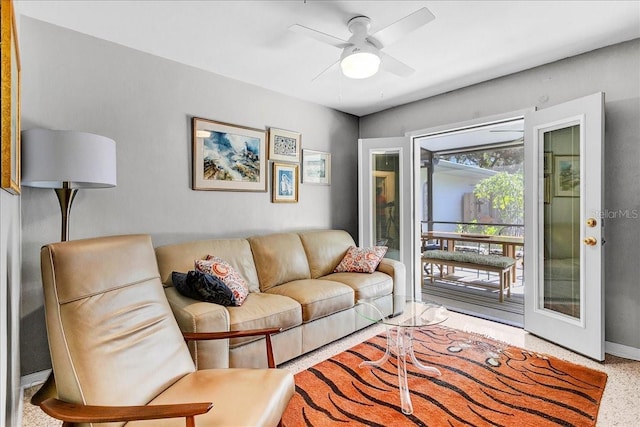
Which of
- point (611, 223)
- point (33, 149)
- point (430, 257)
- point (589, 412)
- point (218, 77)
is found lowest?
point (589, 412)

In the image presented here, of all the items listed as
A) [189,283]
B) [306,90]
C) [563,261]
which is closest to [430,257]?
[563,261]

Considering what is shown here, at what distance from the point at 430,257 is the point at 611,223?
258 centimetres

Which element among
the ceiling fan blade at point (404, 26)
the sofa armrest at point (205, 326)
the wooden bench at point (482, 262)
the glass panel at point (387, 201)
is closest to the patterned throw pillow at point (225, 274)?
the sofa armrest at point (205, 326)

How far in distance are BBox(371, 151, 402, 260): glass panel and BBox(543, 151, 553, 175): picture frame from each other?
5.27 ft

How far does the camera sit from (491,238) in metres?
5.27

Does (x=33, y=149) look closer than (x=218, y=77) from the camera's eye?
Yes

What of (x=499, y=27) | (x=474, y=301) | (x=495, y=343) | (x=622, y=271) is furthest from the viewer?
(x=474, y=301)

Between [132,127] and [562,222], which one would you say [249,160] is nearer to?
[132,127]

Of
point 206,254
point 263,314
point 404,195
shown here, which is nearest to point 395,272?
point 404,195

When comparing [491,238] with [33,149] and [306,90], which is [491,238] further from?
[33,149]

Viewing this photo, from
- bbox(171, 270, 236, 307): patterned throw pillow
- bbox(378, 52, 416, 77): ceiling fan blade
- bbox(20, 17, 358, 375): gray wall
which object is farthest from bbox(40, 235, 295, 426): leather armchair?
bbox(378, 52, 416, 77): ceiling fan blade

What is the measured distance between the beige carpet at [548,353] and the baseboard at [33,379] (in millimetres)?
42

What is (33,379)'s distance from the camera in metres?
2.26

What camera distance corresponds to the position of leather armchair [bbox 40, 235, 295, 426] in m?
1.23
